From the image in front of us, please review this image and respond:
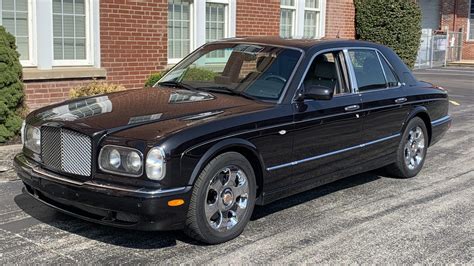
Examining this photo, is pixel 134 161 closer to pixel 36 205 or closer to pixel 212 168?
pixel 212 168

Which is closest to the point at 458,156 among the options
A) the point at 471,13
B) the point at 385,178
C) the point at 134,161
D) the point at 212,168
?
the point at 385,178

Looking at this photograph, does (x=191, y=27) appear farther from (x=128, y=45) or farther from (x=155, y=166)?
(x=155, y=166)

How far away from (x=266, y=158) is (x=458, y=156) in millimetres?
4586

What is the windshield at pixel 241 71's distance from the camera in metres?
5.46

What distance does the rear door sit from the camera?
20.3ft

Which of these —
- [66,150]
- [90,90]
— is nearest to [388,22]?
[90,90]

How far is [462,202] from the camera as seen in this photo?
20.2 feet

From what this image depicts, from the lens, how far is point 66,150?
454cm

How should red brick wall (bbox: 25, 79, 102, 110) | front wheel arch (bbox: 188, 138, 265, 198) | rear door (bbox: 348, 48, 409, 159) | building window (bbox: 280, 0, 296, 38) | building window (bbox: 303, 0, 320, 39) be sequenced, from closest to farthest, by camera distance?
front wheel arch (bbox: 188, 138, 265, 198) → rear door (bbox: 348, 48, 409, 159) → red brick wall (bbox: 25, 79, 102, 110) → building window (bbox: 280, 0, 296, 38) → building window (bbox: 303, 0, 320, 39)

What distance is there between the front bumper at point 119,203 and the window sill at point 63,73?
5.05m

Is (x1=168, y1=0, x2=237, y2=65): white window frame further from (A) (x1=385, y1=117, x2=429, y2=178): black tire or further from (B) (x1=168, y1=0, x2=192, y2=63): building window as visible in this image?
(A) (x1=385, y1=117, x2=429, y2=178): black tire

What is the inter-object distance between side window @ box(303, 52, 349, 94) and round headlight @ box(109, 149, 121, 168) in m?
2.05

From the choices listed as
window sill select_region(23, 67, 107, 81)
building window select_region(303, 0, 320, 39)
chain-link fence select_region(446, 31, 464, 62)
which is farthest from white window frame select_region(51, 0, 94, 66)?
chain-link fence select_region(446, 31, 464, 62)

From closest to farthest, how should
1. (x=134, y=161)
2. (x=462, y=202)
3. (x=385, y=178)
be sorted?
(x=134, y=161)
(x=462, y=202)
(x=385, y=178)
